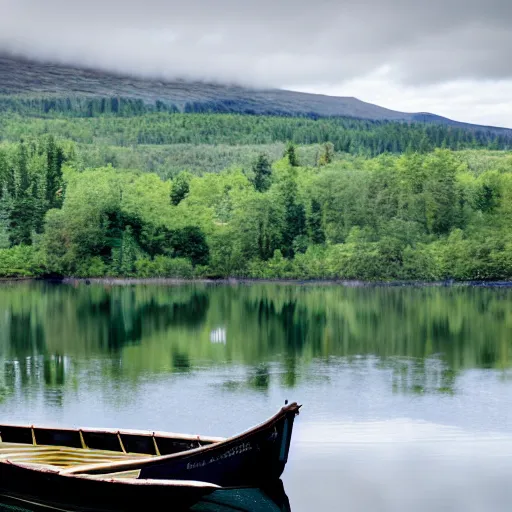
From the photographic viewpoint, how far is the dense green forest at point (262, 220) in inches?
3617

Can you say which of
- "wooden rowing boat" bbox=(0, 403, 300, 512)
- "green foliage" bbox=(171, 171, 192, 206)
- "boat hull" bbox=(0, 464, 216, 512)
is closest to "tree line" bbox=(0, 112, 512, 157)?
"green foliage" bbox=(171, 171, 192, 206)

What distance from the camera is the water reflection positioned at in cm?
3456

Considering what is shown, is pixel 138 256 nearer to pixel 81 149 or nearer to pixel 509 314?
pixel 81 149

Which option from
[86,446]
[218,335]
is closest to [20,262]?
[218,335]

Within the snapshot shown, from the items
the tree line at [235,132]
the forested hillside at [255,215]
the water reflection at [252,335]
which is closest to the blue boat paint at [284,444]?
the water reflection at [252,335]

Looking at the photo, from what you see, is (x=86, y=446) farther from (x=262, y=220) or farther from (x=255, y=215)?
(x=255, y=215)

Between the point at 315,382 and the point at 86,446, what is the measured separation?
42.4 feet

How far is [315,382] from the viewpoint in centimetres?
3200

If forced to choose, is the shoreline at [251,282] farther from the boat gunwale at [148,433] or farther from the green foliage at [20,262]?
the boat gunwale at [148,433]

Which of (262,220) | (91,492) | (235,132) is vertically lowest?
(91,492)

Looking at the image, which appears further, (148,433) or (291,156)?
(291,156)

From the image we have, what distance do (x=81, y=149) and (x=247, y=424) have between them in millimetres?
100737

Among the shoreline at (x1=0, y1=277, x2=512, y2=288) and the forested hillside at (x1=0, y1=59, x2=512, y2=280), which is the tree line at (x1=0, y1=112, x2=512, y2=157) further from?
the shoreline at (x1=0, y1=277, x2=512, y2=288)

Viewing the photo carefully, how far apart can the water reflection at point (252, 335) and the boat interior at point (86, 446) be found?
833 cm
